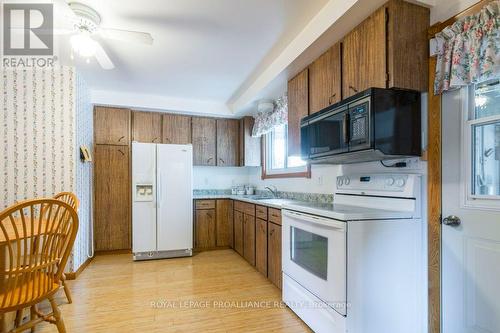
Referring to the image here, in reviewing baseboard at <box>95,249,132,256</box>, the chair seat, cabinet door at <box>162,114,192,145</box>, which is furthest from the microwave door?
baseboard at <box>95,249,132,256</box>

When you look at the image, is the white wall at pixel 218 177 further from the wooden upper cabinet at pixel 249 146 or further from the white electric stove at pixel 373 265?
the white electric stove at pixel 373 265

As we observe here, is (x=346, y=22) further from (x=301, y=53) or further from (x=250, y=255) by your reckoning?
(x=250, y=255)

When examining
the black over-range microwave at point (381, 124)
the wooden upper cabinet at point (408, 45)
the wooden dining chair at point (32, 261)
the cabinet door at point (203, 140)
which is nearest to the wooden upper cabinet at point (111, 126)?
the cabinet door at point (203, 140)

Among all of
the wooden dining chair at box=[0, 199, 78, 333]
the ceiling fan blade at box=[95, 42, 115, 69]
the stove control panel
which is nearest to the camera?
the wooden dining chair at box=[0, 199, 78, 333]

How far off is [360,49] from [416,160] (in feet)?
2.82

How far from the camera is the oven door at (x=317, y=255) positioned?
5.27ft

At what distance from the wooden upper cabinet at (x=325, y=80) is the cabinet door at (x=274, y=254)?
124 cm

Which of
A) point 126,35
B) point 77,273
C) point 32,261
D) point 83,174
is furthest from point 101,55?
point 77,273

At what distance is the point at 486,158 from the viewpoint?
4.71 feet

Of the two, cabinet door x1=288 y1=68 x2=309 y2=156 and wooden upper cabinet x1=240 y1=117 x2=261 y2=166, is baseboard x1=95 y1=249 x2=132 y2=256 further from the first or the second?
cabinet door x1=288 y1=68 x2=309 y2=156

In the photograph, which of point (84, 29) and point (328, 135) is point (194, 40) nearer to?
point (84, 29)

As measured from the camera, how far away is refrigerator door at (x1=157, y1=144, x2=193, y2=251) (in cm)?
371

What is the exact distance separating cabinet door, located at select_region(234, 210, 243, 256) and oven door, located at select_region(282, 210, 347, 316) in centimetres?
141

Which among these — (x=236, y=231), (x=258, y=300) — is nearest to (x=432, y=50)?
(x=258, y=300)
